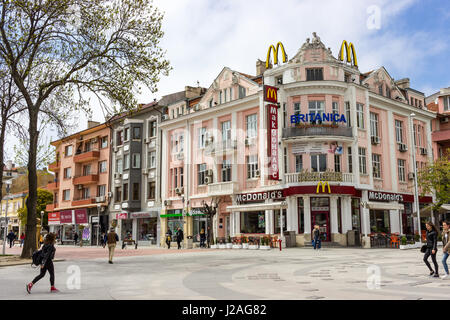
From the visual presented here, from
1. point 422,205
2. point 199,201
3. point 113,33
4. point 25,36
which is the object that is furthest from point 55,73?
point 422,205

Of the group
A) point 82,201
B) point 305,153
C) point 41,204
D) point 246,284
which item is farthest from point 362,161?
point 41,204

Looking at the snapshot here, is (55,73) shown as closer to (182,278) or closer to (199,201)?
Answer: (182,278)

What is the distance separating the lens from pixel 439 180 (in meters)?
34.2

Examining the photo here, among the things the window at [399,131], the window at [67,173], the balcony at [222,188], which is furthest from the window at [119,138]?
the window at [399,131]

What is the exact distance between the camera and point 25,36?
69.6ft

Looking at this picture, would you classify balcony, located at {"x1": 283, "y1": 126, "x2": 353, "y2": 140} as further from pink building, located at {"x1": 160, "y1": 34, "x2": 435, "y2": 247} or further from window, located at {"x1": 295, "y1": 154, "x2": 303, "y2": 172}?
window, located at {"x1": 295, "y1": 154, "x2": 303, "y2": 172}

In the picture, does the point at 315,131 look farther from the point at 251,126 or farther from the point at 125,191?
the point at 125,191

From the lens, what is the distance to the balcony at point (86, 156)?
50.8 metres

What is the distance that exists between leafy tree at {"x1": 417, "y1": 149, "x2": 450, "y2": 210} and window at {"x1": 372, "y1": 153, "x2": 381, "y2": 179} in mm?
3590

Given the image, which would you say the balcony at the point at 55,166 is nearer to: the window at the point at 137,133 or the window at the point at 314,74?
the window at the point at 137,133

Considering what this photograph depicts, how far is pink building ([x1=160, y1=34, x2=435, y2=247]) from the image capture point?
3091cm
